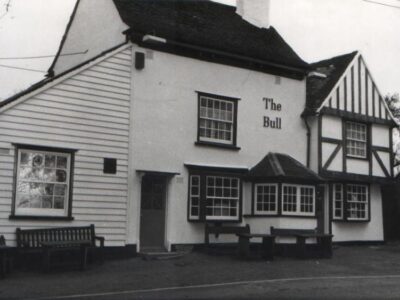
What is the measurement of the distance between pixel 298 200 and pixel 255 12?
8293mm

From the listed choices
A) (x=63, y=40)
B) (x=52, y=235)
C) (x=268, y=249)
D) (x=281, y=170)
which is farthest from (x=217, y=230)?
(x=63, y=40)

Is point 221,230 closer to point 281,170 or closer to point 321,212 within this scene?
point 281,170

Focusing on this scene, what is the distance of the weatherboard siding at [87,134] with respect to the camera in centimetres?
1454

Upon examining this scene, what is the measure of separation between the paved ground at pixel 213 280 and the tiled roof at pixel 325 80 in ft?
22.4

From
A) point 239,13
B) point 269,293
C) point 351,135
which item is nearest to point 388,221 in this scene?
point 351,135

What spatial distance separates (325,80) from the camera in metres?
22.5

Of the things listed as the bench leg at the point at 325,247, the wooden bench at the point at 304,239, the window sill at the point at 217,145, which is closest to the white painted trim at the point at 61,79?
the window sill at the point at 217,145

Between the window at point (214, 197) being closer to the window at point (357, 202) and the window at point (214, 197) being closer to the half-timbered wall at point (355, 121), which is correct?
the half-timbered wall at point (355, 121)

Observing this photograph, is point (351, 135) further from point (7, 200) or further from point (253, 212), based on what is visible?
point (7, 200)

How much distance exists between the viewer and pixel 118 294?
10781 millimetres

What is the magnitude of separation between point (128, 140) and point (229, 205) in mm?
4421

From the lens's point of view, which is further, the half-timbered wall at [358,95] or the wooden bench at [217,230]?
the half-timbered wall at [358,95]

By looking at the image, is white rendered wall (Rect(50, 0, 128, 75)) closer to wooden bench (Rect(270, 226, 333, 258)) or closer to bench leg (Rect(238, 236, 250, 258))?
bench leg (Rect(238, 236, 250, 258))

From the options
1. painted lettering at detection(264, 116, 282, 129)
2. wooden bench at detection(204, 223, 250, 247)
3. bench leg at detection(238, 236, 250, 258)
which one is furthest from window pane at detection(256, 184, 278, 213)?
bench leg at detection(238, 236, 250, 258)
